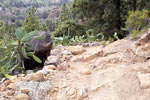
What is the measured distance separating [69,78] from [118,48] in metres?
1.34

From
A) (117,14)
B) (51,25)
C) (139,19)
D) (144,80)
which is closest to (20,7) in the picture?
(51,25)

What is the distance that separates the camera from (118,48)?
10.8 ft

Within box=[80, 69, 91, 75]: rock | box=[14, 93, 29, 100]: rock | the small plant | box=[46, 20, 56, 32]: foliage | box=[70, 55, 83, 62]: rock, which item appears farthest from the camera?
box=[46, 20, 56, 32]: foliage

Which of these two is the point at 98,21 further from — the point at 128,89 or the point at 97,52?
the point at 128,89

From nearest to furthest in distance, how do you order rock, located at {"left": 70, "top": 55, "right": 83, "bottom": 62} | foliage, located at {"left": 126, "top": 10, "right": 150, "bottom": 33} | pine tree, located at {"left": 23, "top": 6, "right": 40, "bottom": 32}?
rock, located at {"left": 70, "top": 55, "right": 83, "bottom": 62}, foliage, located at {"left": 126, "top": 10, "right": 150, "bottom": 33}, pine tree, located at {"left": 23, "top": 6, "right": 40, "bottom": 32}

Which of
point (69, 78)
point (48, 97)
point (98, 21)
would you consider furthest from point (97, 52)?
point (98, 21)

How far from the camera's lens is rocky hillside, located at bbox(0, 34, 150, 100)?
73.7 inches

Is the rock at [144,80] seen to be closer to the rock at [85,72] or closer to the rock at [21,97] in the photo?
the rock at [85,72]

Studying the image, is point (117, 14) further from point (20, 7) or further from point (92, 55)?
point (20, 7)

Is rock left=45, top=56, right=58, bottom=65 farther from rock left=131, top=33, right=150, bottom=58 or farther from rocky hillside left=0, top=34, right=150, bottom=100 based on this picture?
rock left=131, top=33, right=150, bottom=58

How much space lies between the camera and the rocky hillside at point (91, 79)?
1871 mm

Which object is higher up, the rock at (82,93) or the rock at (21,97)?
the rock at (21,97)

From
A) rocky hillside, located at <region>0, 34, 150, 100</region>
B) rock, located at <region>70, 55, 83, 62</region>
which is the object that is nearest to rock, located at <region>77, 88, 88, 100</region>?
rocky hillside, located at <region>0, 34, 150, 100</region>

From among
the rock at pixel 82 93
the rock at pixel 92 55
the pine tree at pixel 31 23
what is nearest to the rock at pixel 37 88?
the rock at pixel 82 93
